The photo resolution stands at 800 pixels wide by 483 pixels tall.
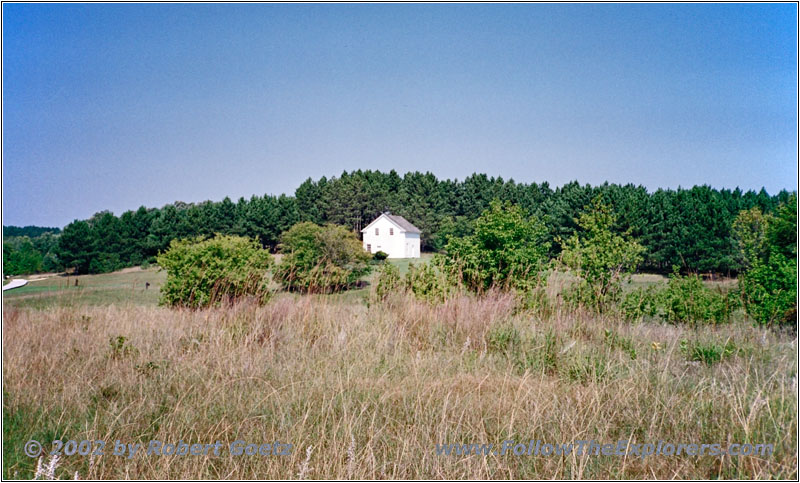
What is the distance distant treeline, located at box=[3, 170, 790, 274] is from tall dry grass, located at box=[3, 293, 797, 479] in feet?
23.1

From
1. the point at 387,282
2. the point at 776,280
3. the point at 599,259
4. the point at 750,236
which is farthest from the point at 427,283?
the point at 750,236

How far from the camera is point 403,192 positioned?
39281 millimetres

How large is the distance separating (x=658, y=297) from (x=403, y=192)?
3353cm

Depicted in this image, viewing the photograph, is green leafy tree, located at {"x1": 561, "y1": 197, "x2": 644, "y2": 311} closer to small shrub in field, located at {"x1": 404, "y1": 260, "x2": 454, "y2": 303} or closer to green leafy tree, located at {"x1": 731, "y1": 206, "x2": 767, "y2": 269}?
small shrub in field, located at {"x1": 404, "y1": 260, "x2": 454, "y2": 303}

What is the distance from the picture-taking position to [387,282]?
6.42 meters

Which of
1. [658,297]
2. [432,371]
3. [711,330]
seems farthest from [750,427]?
[658,297]

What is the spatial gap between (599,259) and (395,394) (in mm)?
4814

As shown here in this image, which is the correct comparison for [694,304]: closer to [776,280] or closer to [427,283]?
[776,280]

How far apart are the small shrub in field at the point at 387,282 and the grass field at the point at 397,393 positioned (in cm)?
129

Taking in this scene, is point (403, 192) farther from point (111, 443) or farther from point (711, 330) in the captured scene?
point (111, 443)

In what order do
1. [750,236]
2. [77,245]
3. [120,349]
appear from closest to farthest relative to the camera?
[120,349] → [750,236] → [77,245]

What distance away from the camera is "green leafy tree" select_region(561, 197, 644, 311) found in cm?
627

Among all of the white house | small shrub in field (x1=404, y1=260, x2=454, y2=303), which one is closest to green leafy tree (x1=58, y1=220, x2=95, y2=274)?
the white house

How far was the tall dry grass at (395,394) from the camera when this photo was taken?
7.08 ft
